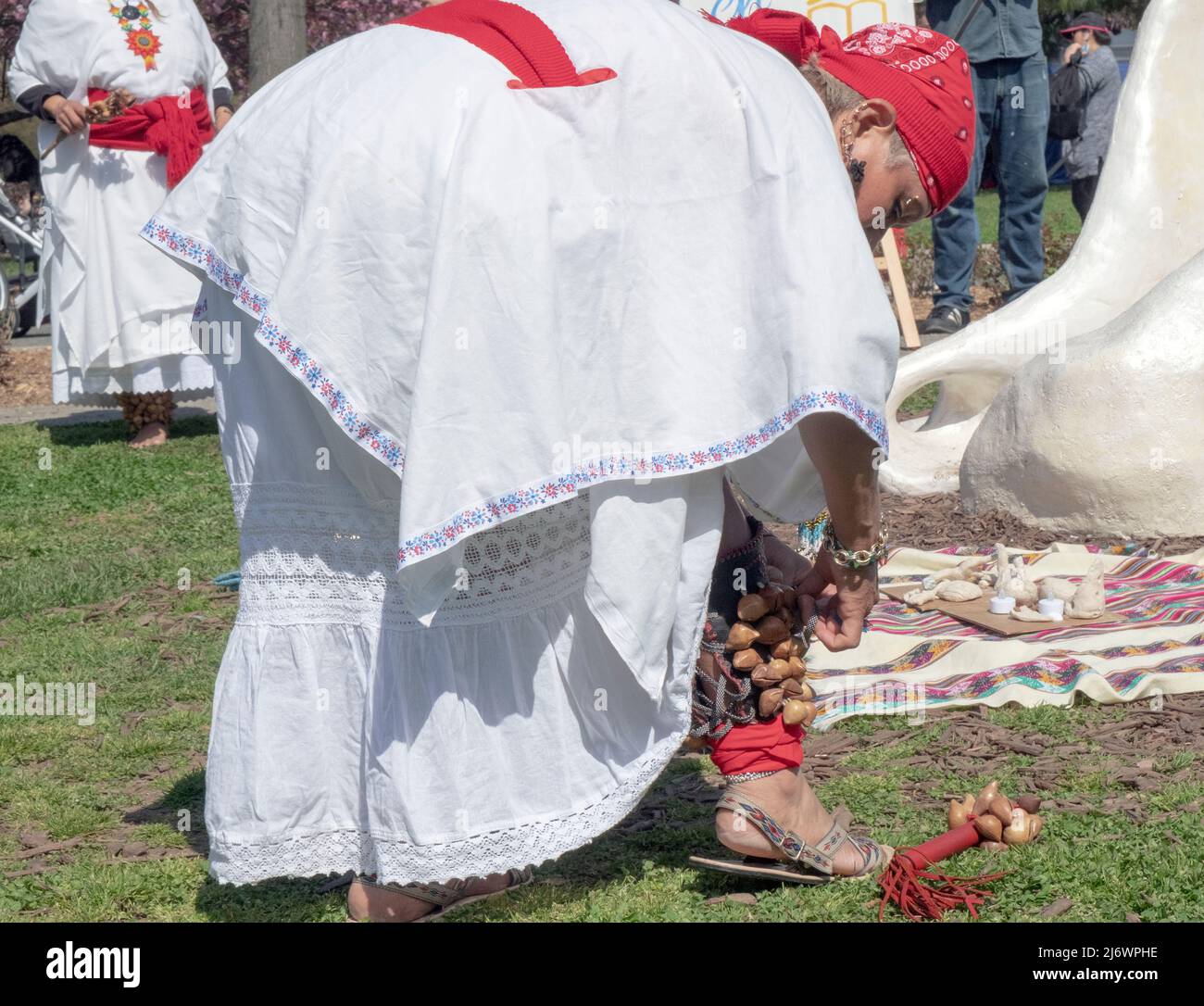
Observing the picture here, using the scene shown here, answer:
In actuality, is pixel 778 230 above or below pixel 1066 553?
above

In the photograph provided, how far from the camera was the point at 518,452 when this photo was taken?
2521mm

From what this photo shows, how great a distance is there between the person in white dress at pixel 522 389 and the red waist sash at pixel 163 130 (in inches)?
216

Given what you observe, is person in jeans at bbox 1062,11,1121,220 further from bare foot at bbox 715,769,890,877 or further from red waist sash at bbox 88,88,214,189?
bare foot at bbox 715,769,890,877

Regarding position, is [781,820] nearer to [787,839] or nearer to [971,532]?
[787,839]

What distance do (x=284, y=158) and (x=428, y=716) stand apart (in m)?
0.97

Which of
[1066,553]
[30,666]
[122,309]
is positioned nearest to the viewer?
[30,666]

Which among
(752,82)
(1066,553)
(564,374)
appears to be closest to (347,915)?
(564,374)

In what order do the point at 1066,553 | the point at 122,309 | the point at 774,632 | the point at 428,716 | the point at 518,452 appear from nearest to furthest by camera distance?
the point at 518,452 → the point at 428,716 → the point at 774,632 → the point at 1066,553 → the point at 122,309

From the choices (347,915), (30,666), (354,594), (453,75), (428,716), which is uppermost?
(453,75)

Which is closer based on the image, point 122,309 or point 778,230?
point 778,230

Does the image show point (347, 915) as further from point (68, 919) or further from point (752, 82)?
point (752, 82)

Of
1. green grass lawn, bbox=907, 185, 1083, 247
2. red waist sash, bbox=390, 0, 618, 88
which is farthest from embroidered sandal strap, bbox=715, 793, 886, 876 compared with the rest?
green grass lawn, bbox=907, 185, 1083, 247

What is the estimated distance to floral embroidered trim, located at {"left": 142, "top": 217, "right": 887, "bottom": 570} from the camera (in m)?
2.52

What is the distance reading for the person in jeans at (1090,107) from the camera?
14203 millimetres
